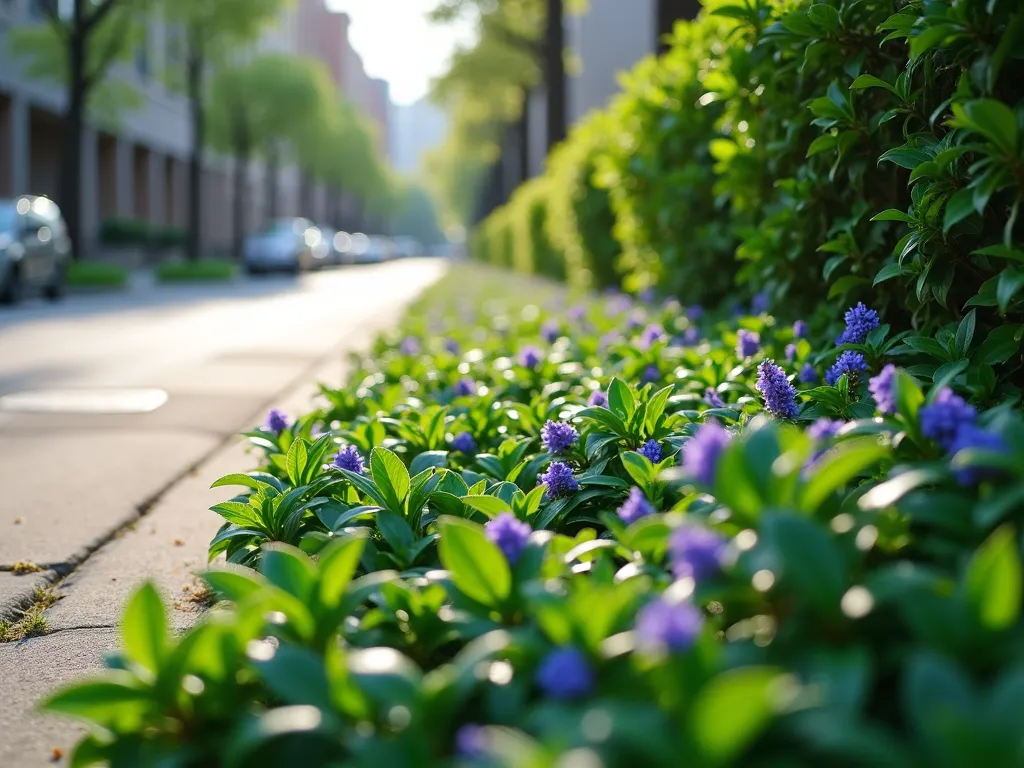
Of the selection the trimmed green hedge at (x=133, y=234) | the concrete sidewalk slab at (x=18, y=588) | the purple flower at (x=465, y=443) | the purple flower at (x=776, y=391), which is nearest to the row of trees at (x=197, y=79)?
the trimmed green hedge at (x=133, y=234)

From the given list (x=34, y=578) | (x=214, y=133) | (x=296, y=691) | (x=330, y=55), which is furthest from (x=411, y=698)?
(x=330, y=55)

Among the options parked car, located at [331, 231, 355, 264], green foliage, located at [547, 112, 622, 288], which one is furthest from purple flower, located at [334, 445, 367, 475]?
parked car, located at [331, 231, 355, 264]

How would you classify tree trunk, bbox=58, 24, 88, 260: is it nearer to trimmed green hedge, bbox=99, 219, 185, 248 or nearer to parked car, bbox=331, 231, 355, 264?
trimmed green hedge, bbox=99, 219, 185, 248

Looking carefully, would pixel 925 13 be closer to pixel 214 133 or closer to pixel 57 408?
pixel 57 408

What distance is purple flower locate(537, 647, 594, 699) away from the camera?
1.29 metres

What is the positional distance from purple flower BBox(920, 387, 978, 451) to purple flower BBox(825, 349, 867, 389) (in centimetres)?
84

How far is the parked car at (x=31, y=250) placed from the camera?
14.9 m

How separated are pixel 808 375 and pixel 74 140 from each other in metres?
20.4

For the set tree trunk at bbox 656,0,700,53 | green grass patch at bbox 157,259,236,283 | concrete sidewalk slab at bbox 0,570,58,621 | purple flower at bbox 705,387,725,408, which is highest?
tree trunk at bbox 656,0,700,53

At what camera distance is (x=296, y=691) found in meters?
1.45

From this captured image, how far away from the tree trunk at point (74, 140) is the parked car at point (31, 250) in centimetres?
348

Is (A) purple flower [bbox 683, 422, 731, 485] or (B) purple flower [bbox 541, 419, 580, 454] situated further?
(B) purple flower [bbox 541, 419, 580, 454]

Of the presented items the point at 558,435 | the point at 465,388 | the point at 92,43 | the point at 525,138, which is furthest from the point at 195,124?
the point at 558,435

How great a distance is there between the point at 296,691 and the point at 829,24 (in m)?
2.40
